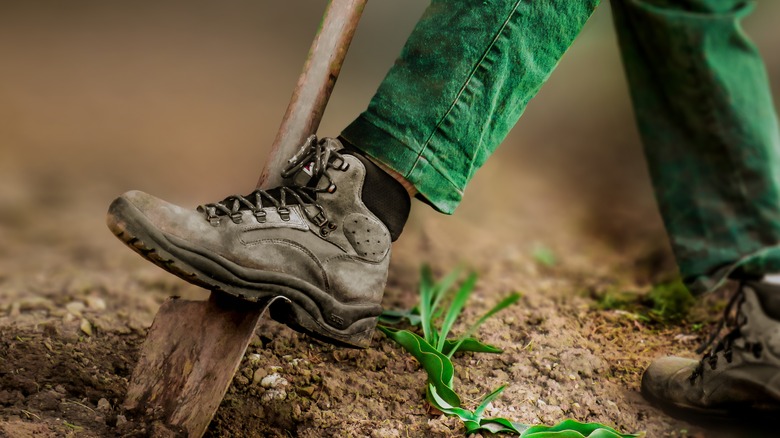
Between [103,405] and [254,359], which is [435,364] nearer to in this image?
[254,359]

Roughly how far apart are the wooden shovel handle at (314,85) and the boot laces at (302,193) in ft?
0.19

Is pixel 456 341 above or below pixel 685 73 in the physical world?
below

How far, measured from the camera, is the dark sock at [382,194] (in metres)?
1.50

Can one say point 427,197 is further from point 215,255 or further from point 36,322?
point 36,322

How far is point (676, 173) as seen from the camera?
1.33m

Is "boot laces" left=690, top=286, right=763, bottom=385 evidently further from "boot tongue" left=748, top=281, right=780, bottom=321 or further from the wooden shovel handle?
the wooden shovel handle

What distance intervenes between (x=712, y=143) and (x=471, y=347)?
0.80 metres

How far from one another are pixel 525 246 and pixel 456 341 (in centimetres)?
154

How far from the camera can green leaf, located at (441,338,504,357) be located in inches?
71.0

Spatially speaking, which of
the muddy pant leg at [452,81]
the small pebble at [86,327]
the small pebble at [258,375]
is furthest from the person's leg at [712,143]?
the small pebble at [86,327]

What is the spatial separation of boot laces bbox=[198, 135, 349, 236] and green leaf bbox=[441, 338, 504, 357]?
0.53 m

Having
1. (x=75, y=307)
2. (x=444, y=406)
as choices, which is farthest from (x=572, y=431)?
(x=75, y=307)

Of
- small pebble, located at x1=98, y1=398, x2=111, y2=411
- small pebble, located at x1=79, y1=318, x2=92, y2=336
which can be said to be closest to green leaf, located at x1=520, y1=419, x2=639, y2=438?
small pebble, located at x1=98, y1=398, x2=111, y2=411

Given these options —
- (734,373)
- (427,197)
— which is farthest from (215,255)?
(734,373)
